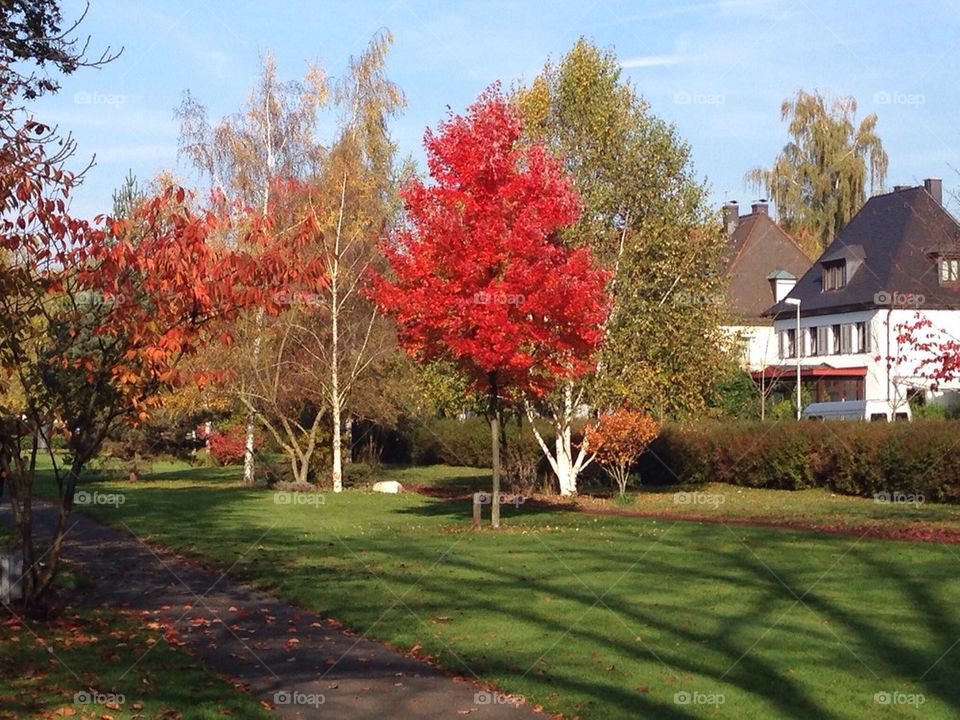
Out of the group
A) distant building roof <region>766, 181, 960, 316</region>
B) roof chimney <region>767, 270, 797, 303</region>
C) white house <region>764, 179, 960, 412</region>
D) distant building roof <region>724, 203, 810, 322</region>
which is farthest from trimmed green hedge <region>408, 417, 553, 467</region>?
roof chimney <region>767, 270, 797, 303</region>

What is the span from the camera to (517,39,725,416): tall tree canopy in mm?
33812

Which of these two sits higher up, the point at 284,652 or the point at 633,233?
the point at 633,233

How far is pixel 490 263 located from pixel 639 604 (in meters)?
10.0

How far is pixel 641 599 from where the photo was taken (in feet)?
45.0

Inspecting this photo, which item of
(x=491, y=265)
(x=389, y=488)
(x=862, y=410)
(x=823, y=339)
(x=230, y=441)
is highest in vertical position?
(x=823, y=339)

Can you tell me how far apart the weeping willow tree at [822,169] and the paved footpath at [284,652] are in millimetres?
55463

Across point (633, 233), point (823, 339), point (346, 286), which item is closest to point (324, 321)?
point (346, 286)

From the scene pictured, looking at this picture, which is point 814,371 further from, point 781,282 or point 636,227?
point 636,227

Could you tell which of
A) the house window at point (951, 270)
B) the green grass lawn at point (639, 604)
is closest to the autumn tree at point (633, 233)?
the house window at point (951, 270)

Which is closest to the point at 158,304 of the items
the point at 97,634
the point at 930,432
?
the point at 97,634

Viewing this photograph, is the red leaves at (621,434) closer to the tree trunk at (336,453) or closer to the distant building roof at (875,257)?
the tree trunk at (336,453)

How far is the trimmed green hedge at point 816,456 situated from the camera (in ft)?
105

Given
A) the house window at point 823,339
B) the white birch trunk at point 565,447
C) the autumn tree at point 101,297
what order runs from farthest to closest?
the house window at point 823,339
the white birch trunk at point 565,447
the autumn tree at point 101,297

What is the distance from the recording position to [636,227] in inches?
1367
